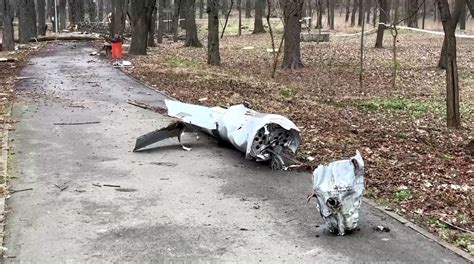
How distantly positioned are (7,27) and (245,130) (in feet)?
68.2

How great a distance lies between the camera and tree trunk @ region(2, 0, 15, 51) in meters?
24.5

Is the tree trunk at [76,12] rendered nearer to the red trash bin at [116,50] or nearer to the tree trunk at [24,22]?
the tree trunk at [24,22]

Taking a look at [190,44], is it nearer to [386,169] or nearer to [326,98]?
[326,98]

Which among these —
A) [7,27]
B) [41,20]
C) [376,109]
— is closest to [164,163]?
[376,109]

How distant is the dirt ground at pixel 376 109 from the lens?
6312mm

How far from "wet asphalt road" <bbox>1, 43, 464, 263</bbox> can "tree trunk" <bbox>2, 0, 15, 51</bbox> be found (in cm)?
1658

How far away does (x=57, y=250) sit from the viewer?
4855 millimetres

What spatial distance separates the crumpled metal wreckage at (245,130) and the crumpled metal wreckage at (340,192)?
220cm

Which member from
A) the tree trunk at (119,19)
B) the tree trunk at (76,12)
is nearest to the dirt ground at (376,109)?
the tree trunk at (119,19)

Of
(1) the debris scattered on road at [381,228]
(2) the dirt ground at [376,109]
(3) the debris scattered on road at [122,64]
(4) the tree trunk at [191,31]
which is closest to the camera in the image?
(1) the debris scattered on road at [381,228]

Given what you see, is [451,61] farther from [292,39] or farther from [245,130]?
[292,39]

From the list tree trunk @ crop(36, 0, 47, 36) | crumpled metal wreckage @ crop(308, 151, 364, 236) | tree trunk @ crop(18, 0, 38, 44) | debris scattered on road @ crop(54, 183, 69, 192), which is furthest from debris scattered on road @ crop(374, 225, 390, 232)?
tree trunk @ crop(36, 0, 47, 36)

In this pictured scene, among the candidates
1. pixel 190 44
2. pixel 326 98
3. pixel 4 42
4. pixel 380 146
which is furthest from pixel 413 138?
pixel 190 44

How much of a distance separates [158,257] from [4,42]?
2345 centimetres
